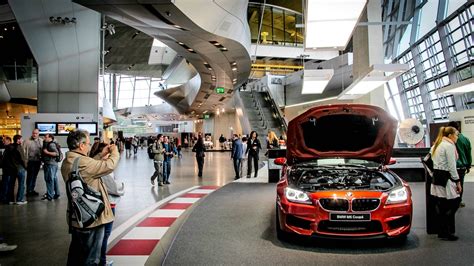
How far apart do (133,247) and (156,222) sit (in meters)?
1.38

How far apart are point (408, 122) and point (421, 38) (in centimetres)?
924

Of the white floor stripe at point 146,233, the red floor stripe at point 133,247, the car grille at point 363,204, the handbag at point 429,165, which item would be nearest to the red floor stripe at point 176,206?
the white floor stripe at point 146,233

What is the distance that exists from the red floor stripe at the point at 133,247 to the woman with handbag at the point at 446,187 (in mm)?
3915

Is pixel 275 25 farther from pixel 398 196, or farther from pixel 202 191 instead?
pixel 398 196

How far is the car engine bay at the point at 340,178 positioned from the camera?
4.67 meters

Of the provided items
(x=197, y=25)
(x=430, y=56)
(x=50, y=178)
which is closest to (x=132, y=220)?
(x=50, y=178)

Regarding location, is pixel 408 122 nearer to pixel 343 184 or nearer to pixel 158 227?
pixel 343 184

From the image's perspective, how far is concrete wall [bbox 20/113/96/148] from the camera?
51.5 ft

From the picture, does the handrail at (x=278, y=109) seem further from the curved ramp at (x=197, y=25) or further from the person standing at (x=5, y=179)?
the person standing at (x=5, y=179)

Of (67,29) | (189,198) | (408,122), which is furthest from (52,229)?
(67,29)

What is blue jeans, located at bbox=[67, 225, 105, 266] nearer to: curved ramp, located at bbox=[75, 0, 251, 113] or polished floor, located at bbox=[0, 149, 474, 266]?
polished floor, located at bbox=[0, 149, 474, 266]

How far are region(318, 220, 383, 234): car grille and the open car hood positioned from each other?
1.63 metres

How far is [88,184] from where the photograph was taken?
323 centimetres

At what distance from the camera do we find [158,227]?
5820 mm
